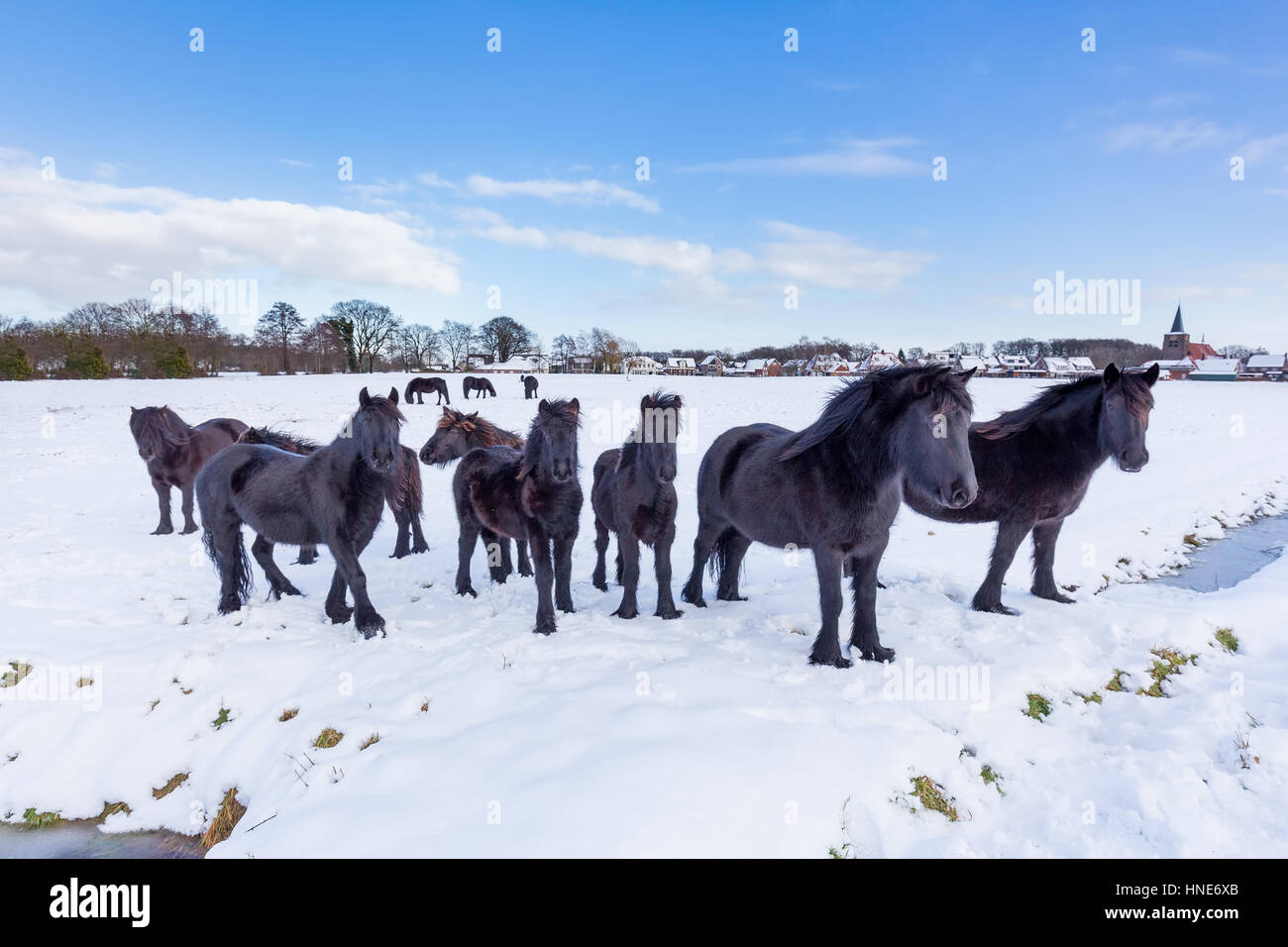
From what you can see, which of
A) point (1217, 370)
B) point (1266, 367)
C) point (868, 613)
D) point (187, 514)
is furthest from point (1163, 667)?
point (1266, 367)

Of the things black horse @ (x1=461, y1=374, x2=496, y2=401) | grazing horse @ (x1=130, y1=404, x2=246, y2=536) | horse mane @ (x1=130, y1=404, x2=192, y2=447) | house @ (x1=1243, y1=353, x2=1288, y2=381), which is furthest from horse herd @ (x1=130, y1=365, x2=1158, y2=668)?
house @ (x1=1243, y1=353, x2=1288, y2=381)

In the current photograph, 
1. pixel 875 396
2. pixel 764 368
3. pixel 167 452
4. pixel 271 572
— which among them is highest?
pixel 764 368

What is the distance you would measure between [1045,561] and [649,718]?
4631 millimetres

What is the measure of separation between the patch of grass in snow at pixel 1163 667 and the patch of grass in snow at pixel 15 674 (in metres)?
8.88

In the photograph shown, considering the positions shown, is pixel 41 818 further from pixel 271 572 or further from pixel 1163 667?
pixel 1163 667

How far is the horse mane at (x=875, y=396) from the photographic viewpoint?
4.09 meters

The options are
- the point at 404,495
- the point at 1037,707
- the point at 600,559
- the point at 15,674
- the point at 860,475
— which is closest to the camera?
the point at 1037,707

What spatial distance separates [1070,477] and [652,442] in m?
3.88

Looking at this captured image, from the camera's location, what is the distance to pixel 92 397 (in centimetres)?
3262

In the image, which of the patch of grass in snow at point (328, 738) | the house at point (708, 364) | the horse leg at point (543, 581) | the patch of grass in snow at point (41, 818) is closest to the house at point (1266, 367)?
the house at point (708, 364)

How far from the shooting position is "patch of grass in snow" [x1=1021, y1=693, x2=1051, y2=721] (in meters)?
4.01

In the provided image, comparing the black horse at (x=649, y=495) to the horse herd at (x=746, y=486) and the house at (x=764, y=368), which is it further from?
the house at (x=764, y=368)

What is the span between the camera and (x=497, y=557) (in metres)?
6.95

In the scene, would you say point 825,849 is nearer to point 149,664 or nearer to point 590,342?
point 149,664
